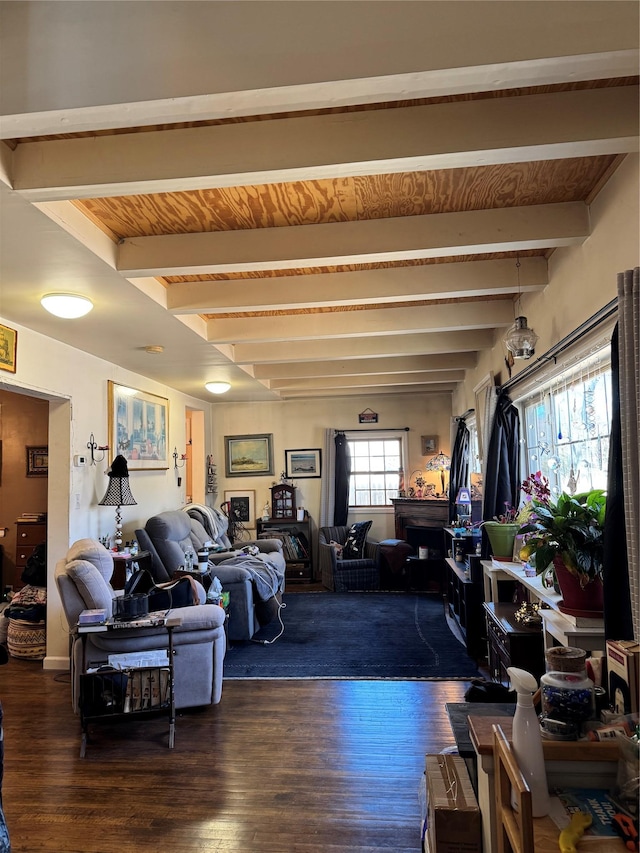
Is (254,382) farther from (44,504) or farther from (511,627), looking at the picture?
(511,627)

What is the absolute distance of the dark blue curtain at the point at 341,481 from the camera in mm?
7895

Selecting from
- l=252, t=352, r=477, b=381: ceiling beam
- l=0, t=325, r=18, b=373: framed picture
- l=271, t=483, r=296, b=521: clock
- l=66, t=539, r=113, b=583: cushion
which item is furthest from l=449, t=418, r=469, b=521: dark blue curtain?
l=0, t=325, r=18, b=373: framed picture

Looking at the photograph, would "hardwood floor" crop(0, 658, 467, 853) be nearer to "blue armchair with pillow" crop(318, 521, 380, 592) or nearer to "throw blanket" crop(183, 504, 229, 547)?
"throw blanket" crop(183, 504, 229, 547)

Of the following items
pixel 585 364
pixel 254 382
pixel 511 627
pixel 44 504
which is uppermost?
pixel 254 382

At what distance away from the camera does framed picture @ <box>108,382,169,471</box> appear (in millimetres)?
5062

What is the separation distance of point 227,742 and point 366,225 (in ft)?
9.70

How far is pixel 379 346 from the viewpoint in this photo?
190 inches

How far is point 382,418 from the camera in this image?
8.07 meters

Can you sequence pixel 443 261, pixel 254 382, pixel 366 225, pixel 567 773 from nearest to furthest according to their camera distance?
pixel 567 773 → pixel 366 225 → pixel 443 261 → pixel 254 382

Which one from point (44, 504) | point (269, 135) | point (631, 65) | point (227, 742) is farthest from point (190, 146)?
point (44, 504)

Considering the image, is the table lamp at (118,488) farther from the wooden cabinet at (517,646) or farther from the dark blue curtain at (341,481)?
the dark blue curtain at (341,481)

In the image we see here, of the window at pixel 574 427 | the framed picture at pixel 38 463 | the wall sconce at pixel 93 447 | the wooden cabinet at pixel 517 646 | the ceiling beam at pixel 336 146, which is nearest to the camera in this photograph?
the ceiling beam at pixel 336 146

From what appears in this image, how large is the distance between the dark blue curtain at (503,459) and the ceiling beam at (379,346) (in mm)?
811

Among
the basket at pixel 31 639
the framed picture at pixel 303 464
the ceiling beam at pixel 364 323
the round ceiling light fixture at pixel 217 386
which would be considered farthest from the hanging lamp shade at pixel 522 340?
the framed picture at pixel 303 464
